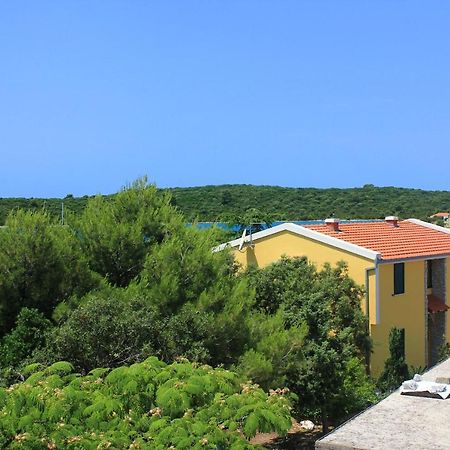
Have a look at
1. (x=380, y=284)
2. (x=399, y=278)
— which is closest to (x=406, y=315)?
(x=399, y=278)

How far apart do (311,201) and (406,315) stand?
55052mm

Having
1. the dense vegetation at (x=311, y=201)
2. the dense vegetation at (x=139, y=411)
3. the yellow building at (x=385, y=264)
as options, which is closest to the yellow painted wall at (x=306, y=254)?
the yellow building at (x=385, y=264)

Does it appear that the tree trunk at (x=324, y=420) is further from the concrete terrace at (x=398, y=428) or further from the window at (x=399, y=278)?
the window at (x=399, y=278)

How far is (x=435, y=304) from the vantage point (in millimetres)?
26406

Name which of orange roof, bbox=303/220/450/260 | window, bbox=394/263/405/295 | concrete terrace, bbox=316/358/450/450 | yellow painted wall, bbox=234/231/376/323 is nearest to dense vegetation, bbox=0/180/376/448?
concrete terrace, bbox=316/358/450/450

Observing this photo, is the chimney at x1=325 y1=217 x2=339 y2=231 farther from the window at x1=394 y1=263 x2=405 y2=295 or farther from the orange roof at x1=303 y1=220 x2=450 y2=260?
the window at x1=394 y1=263 x2=405 y2=295

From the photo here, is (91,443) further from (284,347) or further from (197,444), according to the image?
(284,347)

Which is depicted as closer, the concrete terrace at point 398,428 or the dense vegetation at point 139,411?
the dense vegetation at point 139,411

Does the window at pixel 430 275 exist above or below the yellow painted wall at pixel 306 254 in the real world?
below

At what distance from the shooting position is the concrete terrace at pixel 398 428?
9.51 metres

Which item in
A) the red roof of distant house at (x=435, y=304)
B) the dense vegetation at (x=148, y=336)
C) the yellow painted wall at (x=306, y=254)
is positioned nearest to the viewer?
the dense vegetation at (x=148, y=336)

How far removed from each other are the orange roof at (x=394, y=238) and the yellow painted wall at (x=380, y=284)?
63 centimetres

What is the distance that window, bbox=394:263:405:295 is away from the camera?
23.7 metres

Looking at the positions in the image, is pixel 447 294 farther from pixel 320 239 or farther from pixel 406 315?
pixel 320 239
